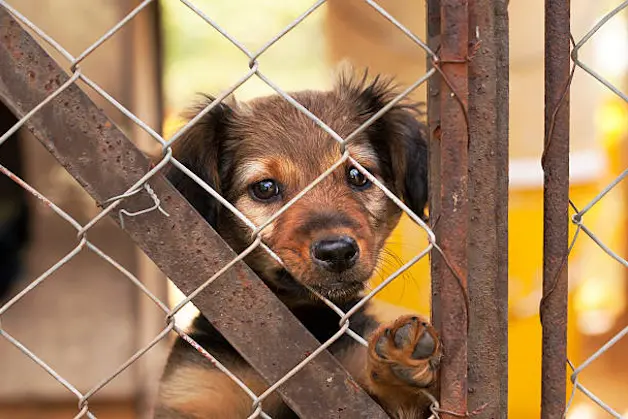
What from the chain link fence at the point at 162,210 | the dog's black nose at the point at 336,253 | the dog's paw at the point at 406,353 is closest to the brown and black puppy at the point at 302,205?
the dog's black nose at the point at 336,253

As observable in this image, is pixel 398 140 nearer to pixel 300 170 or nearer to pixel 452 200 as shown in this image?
pixel 300 170

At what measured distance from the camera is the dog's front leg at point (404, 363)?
1586 mm

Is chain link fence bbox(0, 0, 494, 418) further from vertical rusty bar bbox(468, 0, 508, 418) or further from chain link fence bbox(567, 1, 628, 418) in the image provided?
chain link fence bbox(567, 1, 628, 418)

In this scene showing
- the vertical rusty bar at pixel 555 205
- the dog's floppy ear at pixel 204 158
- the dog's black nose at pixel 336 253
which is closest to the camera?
the vertical rusty bar at pixel 555 205

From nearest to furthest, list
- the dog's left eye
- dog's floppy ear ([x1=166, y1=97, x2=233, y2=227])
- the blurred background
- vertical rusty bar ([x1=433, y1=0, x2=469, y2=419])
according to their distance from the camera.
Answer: vertical rusty bar ([x1=433, y1=0, x2=469, y2=419]), dog's floppy ear ([x1=166, y1=97, x2=233, y2=227]), the dog's left eye, the blurred background

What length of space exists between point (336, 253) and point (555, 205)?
2.24 ft

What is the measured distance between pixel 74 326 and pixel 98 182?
4312 mm

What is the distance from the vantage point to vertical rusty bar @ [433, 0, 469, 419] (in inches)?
59.6

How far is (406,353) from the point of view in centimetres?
164

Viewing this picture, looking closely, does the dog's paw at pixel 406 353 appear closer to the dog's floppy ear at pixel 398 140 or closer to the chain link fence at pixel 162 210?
the chain link fence at pixel 162 210

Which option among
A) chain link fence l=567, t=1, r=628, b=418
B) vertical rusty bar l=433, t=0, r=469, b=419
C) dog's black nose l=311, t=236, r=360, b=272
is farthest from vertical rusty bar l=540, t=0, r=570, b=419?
dog's black nose l=311, t=236, r=360, b=272

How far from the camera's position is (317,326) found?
263 cm

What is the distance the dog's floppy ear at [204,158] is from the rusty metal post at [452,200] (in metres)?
1.11

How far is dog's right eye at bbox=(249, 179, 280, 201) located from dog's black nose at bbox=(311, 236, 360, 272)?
A: 0.54m
